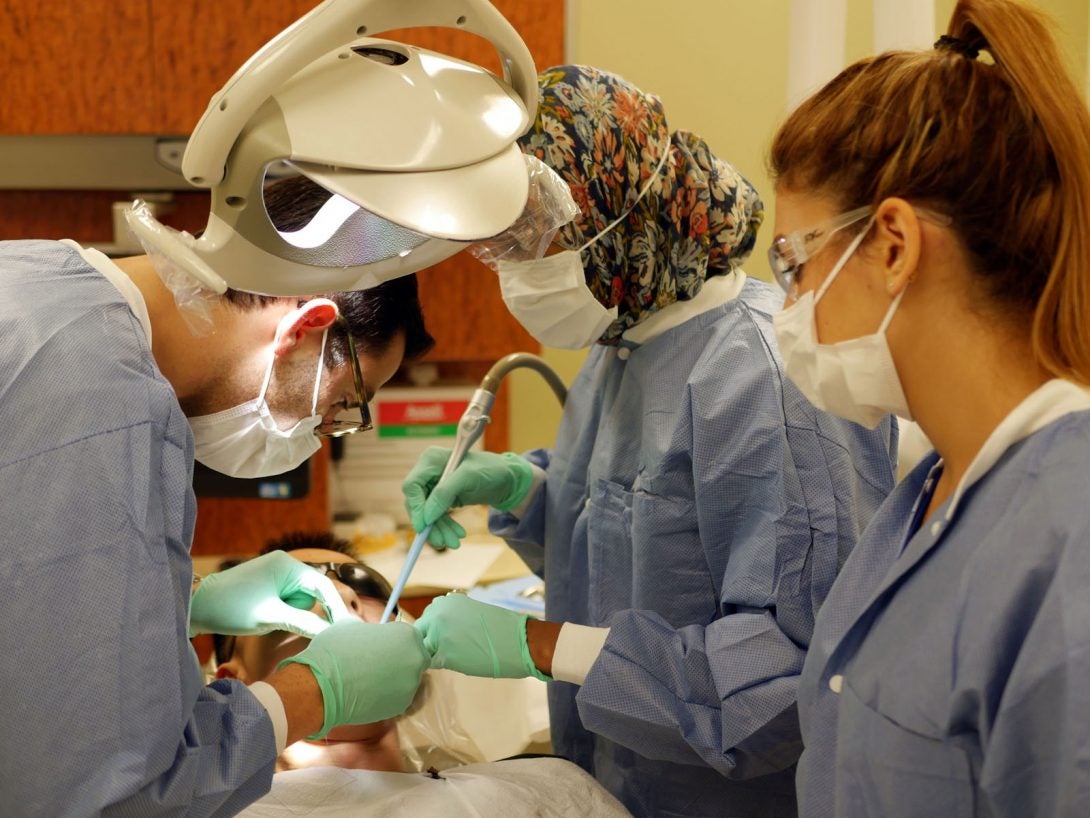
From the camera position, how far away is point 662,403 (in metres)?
1.50

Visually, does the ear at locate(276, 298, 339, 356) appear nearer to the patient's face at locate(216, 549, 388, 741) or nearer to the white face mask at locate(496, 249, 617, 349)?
the white face mask at locate(496, 249, 617, 349)

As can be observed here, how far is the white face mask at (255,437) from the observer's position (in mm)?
1257

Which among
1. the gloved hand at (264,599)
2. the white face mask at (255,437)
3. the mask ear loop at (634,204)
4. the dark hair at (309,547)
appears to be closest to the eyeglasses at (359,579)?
the dark hair at (309,547)

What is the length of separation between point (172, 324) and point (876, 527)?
796 mm

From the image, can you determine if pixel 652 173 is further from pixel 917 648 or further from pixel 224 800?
pixel 224 800

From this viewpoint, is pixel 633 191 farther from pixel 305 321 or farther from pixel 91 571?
pixel 91 571

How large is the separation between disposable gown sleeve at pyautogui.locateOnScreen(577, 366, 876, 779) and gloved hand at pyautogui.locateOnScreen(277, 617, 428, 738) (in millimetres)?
249

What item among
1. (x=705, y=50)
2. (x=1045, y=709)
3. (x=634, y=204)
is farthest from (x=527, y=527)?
(x=705, y=50)

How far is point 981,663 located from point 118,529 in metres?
0.75

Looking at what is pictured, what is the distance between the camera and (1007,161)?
917mm

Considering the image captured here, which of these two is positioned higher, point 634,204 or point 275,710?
point 634,204

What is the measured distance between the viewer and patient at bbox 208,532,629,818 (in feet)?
5.18

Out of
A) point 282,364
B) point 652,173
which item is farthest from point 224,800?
point 652,173

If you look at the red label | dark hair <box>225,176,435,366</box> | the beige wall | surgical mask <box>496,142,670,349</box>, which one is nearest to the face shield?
dark hair <box>225,176,435,366</box>
